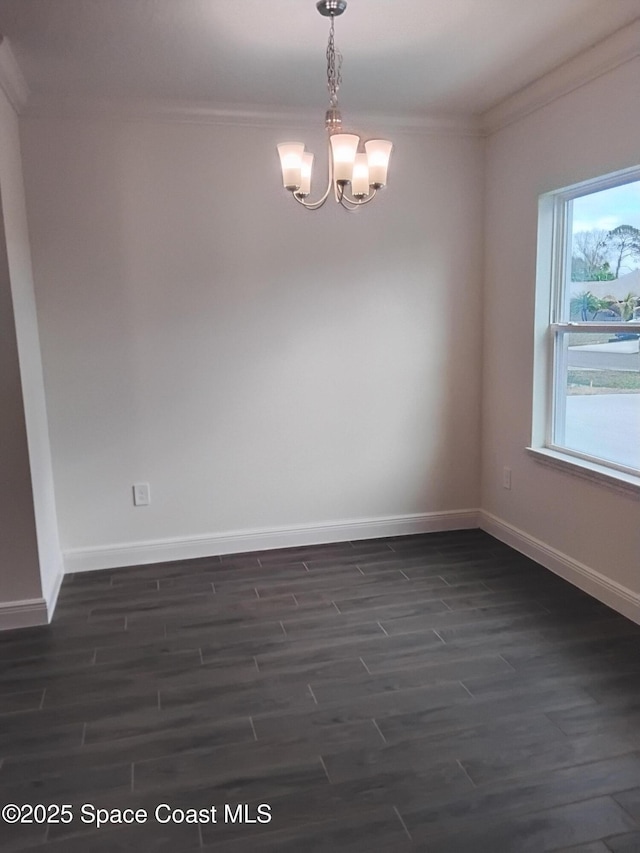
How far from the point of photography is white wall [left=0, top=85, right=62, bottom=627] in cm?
287

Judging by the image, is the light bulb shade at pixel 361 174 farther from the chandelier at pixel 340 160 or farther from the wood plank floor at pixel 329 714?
the wood plank floor at pixel 329 714

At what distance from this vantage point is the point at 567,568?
3408 millimetres

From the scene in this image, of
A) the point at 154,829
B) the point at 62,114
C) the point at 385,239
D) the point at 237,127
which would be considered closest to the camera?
the point at 154,829

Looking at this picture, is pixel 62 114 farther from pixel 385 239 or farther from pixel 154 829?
pixel 154 829

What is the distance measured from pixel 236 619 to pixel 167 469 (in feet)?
3.44

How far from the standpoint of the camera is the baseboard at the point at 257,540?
3.72 meters

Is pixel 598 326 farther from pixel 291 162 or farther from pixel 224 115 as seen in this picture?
pixel 224 115

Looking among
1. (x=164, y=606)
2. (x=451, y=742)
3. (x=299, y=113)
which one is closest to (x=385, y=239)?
Result: (x=299, y=113)

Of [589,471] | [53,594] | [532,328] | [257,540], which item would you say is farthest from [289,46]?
[53,594]

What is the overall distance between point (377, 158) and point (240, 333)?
155 centimetres

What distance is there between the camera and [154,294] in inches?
142

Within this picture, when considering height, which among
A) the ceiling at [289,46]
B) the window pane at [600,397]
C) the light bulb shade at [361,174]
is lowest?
the window pane at [600,397]

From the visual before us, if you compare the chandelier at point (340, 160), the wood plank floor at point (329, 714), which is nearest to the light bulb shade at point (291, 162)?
the chandelier at point (340, 160)

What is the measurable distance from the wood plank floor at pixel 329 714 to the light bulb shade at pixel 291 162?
73.9 inches
